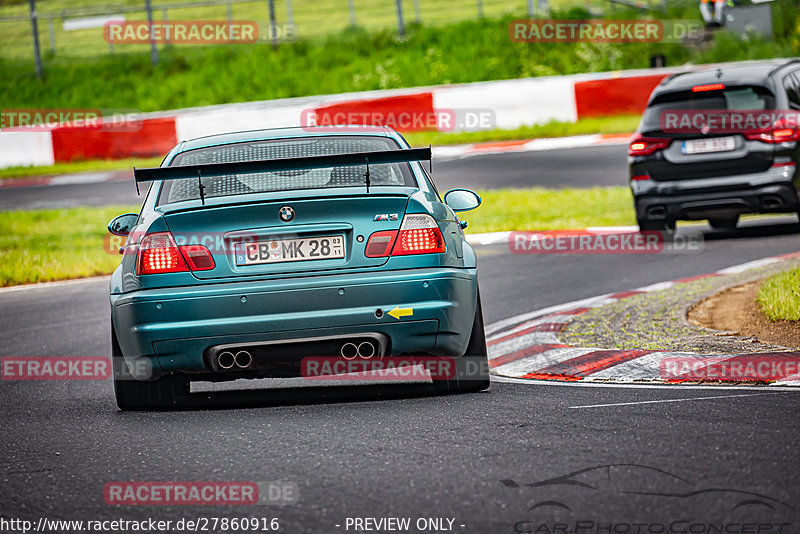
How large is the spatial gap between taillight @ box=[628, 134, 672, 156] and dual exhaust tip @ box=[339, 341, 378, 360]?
774 cm

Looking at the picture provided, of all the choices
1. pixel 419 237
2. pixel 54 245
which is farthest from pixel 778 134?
pixel 54 245

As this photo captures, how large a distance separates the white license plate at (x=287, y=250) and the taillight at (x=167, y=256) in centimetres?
17

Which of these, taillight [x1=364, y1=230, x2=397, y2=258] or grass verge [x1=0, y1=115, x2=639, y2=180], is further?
grass verge [x1=0, y1=115, x2=639, y2=180]

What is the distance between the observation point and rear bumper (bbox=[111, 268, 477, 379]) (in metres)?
6.36

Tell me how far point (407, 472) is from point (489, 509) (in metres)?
0.63

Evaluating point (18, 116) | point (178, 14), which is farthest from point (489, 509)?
point (178, 14)

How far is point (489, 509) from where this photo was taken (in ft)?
14.8

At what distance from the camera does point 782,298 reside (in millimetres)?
8734

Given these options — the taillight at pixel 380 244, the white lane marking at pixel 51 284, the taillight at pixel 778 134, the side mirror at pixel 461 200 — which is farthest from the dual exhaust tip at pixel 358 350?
the white lane marking at pixel 51 284

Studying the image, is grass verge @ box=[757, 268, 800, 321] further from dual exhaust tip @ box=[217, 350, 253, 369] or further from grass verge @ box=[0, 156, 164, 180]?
grass verge @ box=[0, 156, 164, 180]

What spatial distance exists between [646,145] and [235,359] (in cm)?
808

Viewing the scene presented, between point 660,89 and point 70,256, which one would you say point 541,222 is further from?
point 70,256

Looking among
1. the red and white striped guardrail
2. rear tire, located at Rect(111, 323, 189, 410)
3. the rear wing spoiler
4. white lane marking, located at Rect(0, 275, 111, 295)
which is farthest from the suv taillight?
the red and white striped guardrail

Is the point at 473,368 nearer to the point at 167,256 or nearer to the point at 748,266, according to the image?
the point at 167,256
